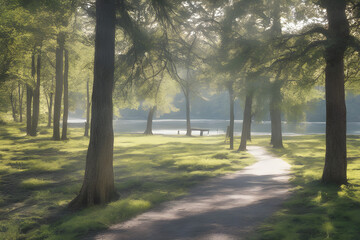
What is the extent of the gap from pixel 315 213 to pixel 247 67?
6.18 m

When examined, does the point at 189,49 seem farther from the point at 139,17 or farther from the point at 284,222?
the point at 284,222

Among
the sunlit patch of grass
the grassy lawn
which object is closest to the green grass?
the grassy lawn

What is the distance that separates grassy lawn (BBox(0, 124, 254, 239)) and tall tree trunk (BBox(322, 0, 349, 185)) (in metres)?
5.15

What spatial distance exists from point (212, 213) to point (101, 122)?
4082 mm

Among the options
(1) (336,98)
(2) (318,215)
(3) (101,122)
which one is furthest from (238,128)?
(2) (318,215)

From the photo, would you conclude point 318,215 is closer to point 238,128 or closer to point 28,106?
point 28,106

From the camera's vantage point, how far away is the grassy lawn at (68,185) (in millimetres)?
7078

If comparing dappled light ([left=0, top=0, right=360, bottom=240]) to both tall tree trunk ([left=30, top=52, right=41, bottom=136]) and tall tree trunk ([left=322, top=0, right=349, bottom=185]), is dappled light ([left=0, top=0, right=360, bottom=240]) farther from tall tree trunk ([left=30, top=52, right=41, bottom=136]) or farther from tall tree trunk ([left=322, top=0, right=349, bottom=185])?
tall tree trunk ([left=30, top=52, right=41, bottom=136])

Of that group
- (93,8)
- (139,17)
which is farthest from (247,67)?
(93,8)

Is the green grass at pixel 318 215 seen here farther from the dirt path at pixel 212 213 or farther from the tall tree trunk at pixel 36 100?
the tall tree trunk at pixel 36 100

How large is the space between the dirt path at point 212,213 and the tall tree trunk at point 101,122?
181cm

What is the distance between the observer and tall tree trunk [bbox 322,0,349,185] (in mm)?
9398

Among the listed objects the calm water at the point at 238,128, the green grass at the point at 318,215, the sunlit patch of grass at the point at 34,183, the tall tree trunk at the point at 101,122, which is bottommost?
the calm water at the point at 238,128

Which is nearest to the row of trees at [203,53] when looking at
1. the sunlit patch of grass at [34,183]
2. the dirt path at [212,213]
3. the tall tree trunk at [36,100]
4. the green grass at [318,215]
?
the green grass at [318,215]
